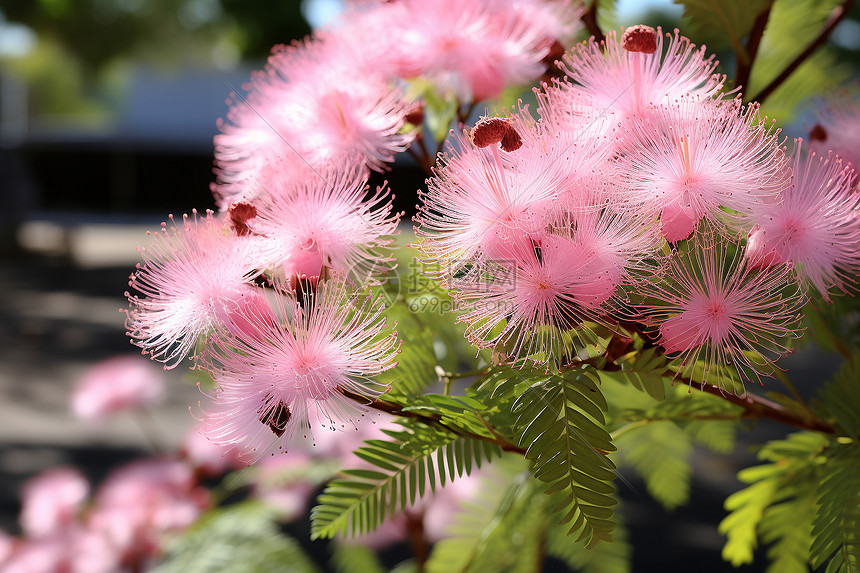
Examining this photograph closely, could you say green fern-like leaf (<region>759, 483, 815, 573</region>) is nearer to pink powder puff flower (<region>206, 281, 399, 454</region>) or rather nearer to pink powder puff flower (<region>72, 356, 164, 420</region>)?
pink powder puff flower (<region>206, 281, 399, 454</region>)

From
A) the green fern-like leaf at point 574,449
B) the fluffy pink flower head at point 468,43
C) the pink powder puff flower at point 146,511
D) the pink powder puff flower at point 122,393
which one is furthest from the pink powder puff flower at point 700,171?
the pink powder puff flower at point 122,393

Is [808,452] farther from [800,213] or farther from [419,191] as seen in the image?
[419,191]

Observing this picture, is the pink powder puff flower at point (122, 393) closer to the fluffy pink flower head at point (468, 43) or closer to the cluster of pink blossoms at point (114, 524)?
the cluster of pink blossoms at point (114, 524)

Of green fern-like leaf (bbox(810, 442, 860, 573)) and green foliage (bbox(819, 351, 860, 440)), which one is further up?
green foliage (bbox(819, 351, 860, 440))

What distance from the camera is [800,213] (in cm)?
40

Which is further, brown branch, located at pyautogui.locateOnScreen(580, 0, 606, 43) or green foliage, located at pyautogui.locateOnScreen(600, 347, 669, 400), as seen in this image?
brown branch, located at pyautogui.locateOnScreen(580, 0, 606, 43)

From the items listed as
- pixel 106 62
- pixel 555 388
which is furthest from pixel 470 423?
pixel 106 62

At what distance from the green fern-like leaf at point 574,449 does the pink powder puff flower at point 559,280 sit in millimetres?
25

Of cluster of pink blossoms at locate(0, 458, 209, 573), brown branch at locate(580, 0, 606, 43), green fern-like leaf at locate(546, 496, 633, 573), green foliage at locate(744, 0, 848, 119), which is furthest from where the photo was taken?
cluster of pink blossoms at locate(0, 458, 209, 573)

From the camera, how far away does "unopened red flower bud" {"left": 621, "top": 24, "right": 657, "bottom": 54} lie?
1.38 ft

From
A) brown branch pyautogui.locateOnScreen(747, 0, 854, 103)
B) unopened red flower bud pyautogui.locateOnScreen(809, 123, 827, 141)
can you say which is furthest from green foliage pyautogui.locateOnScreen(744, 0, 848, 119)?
unopened red flower bud pyautogui.locateOnScreen(809, 123, 827, 141)

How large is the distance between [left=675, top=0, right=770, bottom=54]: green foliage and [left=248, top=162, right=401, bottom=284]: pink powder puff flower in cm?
30

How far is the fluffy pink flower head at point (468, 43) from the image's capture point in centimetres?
57

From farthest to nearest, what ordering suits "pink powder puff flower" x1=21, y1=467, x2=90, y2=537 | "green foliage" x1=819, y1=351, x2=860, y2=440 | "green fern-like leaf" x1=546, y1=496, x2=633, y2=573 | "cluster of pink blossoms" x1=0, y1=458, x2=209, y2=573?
"pink powder puff flower" x1=21, y1=467, x2=90, y2=537, "cluster of pink blossoms" x1=0, y1=458, x2=209, y2=573, "green fern-like leaf" x1=546, y1=496, x2=633, y2=573, "green foliage" x1=819, y1=351, x2=860, y2=440
